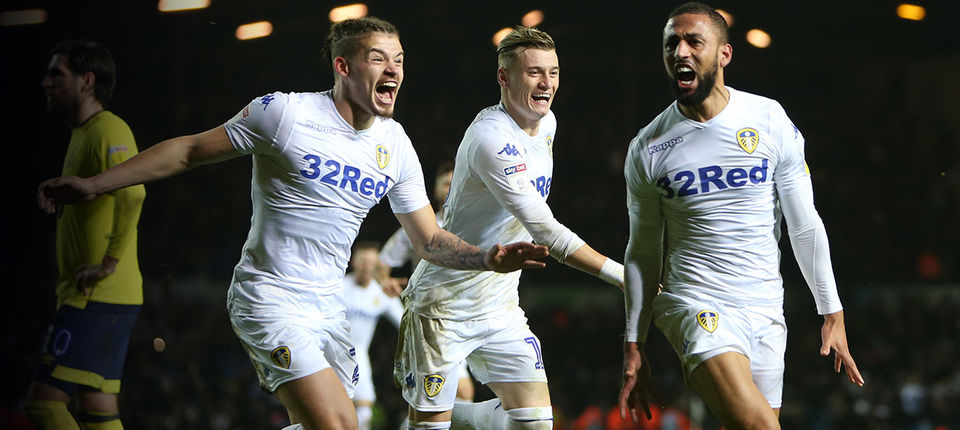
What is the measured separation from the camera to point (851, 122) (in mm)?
10750

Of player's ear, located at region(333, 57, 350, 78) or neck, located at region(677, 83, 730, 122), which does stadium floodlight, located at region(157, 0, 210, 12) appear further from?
neck, located at region(677, 83, 730, 122)

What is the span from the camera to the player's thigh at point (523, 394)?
165 inches

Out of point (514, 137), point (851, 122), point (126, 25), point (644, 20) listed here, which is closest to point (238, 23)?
point (126, 25)

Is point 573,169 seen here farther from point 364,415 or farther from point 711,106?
point 711,106

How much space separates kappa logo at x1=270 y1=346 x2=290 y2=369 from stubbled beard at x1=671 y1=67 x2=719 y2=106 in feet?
5.87

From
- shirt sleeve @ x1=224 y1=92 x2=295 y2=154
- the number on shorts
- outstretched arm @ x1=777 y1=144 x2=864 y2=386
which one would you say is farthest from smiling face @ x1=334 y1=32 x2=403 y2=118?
outstretched arm @ x1=777 y1=144 x2=864 y2=386

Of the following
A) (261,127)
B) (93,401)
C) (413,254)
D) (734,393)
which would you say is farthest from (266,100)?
(413,254)

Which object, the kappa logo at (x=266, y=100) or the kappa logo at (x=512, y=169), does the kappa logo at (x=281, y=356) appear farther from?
the kappa logo at (x=512, y=169)

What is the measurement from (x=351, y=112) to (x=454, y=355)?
1.17 metres

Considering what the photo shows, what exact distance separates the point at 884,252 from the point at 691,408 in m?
2.96

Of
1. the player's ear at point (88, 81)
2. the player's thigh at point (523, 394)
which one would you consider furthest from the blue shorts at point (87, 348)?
the player's thigh at point (523, 394)

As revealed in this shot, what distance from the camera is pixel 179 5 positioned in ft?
26.6

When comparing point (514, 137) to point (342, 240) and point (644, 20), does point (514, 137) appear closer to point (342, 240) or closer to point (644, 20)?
point (342, 240)

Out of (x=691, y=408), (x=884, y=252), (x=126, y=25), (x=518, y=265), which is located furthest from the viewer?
(x=884, y=252)
